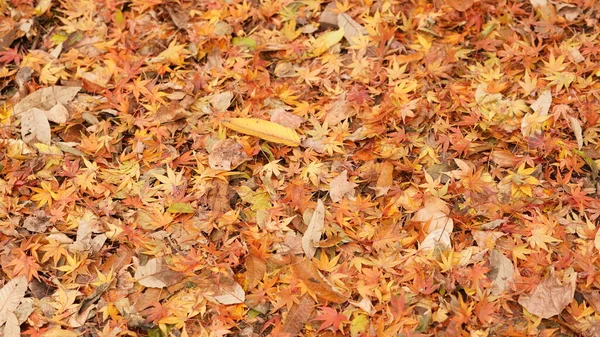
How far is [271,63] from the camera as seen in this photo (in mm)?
2744

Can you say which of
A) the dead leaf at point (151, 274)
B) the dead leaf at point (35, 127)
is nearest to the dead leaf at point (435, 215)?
the dead leaf at point (151, 274)

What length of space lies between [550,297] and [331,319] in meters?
0.71

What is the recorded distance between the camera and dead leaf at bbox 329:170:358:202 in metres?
2.28

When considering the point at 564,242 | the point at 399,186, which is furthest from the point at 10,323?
the point at 564,242

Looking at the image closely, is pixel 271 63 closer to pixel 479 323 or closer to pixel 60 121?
pixel 60 121

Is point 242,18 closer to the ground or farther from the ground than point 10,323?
farther from the ground

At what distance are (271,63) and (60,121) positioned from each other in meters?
0.94

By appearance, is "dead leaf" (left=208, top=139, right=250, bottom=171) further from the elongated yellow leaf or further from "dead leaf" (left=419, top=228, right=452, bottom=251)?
"dead leaf" (left=419, top=228, right=452, bottom=251)

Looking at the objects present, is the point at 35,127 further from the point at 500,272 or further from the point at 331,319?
the point at 500,272

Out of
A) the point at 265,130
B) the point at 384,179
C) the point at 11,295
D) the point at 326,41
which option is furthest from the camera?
the point at 326,41

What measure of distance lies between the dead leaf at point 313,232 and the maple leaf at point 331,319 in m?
0.23

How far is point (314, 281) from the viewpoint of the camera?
2062 millimetres

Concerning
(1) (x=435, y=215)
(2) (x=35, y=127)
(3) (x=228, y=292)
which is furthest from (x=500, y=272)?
(2) (x=35, y=127)

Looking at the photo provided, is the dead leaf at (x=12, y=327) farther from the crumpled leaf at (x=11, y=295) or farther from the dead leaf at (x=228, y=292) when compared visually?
the dead leaf at (x=228, y=292)
